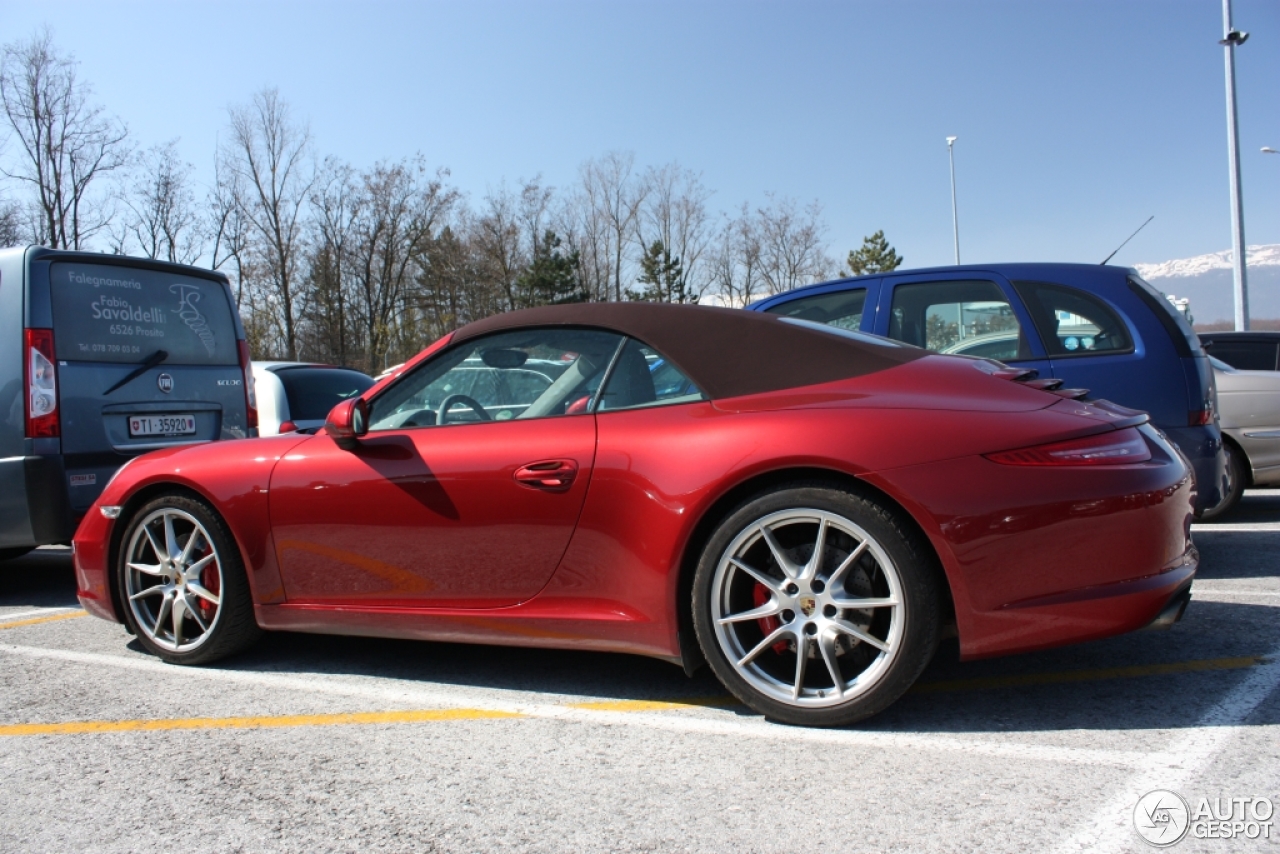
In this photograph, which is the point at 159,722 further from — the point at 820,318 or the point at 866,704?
the point at 820,318

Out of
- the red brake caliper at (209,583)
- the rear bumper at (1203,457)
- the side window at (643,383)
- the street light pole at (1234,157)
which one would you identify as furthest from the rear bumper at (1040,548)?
the street light pole at (1234,157)

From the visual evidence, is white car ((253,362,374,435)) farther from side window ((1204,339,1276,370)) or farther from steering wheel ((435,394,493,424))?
side window ((1204,339,1276,370))

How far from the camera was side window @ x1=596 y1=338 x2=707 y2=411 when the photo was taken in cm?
311

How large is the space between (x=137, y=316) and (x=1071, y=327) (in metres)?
5.26

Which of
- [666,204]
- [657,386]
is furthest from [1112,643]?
[666,204]

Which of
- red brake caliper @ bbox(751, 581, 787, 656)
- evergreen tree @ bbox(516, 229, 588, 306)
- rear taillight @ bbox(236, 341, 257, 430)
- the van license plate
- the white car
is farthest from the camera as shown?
evergreen tree @ bbox(516, 229, 588, 306)

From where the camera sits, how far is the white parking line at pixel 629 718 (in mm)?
2576

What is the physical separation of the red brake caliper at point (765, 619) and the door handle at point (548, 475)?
67 cm

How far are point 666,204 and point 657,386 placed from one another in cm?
4960

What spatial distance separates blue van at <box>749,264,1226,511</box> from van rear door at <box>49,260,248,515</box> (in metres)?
3.69

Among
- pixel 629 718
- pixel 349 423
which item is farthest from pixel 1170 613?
pixel 349 423

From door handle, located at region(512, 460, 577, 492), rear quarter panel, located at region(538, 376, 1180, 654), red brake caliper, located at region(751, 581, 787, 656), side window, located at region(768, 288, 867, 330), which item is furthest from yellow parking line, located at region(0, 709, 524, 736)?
side window, located at region(768, 288, 867, 330)

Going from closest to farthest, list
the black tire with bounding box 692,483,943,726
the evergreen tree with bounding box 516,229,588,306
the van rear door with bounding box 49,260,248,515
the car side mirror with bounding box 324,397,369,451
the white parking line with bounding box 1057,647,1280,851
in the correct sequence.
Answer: the white parking line with bounding box 1057,647,1280,851, the black tire with bounding box 692,483,943,726, the car side mirror with bounding box 324,397,369,451, the van rear door with bounding box 49,260,248,515, the evergreen tree with bounding box 516,229,588,306

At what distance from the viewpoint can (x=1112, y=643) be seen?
11.6 ft
